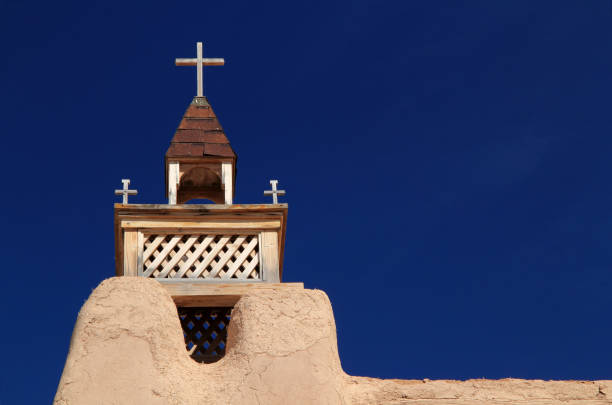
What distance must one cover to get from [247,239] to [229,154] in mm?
1859

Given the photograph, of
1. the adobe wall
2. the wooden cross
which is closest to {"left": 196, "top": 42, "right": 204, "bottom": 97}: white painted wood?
the wooden cross

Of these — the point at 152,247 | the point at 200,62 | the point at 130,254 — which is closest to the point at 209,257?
the point at 152,247

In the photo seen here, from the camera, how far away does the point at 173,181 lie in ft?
40.7

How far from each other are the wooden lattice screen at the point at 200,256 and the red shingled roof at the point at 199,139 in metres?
1.79

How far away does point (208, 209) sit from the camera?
1112 cm

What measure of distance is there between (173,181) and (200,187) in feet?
4.26

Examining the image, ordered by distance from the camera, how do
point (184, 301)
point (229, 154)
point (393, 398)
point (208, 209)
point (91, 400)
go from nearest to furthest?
point (91, 400) → point (393, 398) → point (184, 301) → point (208, 209) → point (229, 154)

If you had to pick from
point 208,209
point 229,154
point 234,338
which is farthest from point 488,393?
point 229,154

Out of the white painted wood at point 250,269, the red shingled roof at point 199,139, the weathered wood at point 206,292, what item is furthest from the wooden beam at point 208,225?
the red shingled roof at point 199,139

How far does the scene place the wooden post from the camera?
1091 centimetres

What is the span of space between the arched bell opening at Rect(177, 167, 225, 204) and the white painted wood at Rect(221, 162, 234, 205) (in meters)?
0.72

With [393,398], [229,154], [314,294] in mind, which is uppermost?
[229,154]

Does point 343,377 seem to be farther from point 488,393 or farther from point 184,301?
point 184,301

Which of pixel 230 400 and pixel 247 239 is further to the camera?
pixel 247 239
